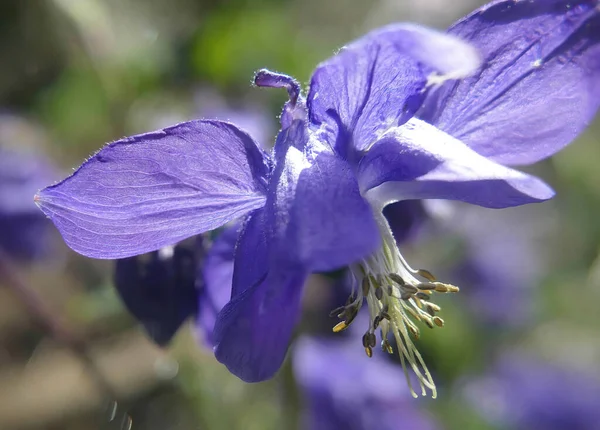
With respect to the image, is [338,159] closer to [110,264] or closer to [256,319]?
[256,319]

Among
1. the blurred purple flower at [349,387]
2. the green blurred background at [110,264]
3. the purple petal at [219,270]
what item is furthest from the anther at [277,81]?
the blurred purple flower at [349,387]

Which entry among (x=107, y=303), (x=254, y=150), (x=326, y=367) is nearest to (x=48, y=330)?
(x=107, y=303)

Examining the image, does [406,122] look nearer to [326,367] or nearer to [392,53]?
[392,53]

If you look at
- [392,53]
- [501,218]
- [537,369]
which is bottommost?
[537,369]

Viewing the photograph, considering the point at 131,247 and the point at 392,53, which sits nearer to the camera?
the point at 392,53

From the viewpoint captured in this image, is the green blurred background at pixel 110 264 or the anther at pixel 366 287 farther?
the green blurred background at pixel 110 264

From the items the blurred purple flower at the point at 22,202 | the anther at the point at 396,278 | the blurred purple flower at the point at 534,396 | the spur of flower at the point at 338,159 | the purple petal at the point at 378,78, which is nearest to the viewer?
the purple petal at the point at 378,78

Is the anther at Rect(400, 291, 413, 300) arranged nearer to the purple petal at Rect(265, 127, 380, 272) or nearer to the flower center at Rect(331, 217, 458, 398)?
the flower center at Rect(331, 217, 458, 398)

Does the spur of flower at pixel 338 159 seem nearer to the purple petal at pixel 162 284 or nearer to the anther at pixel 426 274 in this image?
the anther at pixel 426 274

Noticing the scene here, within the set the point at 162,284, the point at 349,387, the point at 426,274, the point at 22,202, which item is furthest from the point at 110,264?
the point at 426,274
